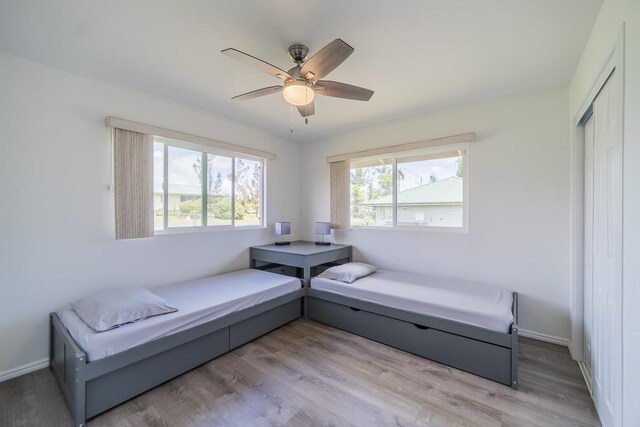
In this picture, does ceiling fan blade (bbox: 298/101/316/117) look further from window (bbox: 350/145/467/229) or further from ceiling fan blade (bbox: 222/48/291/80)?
window (bbox: 350/145/467/229)

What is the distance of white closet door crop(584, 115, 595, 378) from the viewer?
2.02m

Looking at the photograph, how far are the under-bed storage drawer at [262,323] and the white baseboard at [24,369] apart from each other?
→ 1517 mm

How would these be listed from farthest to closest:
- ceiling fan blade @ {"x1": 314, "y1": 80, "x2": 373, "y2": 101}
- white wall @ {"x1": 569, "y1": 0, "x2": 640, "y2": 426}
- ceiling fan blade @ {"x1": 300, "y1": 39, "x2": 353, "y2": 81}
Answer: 1. ceiling fan blade @ {"x1": 314, "y1": 80, "x2": 373, "y2": 101}
2. ceiling fan blade @ {"x1": 300, "y1": 39, "x2": 353, "y2": 81}
3. white wall @ {"x1": 569, "y1": 0, "x2": 640, "y2": 426}

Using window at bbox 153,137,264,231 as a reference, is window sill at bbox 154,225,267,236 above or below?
below

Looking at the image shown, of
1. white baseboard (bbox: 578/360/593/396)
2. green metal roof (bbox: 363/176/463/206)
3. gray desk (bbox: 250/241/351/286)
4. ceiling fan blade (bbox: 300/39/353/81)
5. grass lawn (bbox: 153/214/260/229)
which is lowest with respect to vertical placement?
white baseboard (bbox: 578/360/593/396)

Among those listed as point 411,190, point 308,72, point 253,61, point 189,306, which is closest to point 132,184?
point 189,306

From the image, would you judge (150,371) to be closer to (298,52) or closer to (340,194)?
(298,52)

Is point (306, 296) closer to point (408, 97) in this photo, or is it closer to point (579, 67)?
point (408, 97)

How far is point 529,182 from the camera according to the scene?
2.70 meters

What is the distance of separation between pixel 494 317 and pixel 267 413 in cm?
185

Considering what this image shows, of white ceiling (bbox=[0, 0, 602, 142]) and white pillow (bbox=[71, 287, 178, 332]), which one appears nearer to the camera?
white ceiling (bbox=[0, 0, 602, 142])

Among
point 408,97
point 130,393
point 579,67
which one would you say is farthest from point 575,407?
point 130,393

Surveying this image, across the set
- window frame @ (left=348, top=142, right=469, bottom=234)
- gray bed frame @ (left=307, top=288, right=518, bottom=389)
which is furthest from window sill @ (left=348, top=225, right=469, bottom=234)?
gray bed frame @ (left=307, top=288, right=518, bottom=389)

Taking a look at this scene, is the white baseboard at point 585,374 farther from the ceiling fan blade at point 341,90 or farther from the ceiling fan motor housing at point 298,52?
the ceiling fan motor housing at point 298,52
